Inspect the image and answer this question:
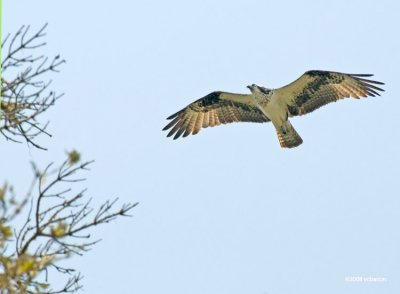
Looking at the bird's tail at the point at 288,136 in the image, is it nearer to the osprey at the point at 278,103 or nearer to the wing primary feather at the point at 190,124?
the osprey at the point at 278,103

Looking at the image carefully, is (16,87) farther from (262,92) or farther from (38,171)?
(262,92)

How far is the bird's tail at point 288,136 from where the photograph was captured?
Answer: 1287 cm

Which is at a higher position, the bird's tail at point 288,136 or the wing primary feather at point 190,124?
the wing primary feather at point 190,124

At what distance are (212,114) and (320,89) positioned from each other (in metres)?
2.30

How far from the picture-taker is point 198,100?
13367mm

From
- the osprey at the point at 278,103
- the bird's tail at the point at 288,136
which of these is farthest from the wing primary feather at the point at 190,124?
the bird's tail at the point at 288,136

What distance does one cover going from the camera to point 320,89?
41.6 ft

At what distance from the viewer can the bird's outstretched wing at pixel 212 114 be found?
13258 millimetres

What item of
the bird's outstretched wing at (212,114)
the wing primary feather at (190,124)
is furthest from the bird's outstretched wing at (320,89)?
the wing primary feather at (190,124)

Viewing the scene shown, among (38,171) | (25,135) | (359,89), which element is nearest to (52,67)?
(25,135)

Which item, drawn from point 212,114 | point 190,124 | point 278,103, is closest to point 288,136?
point 278,103

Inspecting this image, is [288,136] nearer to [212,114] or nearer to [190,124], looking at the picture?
[212,114]

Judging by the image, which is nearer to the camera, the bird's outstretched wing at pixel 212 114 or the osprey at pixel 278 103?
the osprey at pixel 278 103

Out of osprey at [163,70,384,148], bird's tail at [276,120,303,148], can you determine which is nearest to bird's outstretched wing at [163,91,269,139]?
osprey at [163,70,384,148]
